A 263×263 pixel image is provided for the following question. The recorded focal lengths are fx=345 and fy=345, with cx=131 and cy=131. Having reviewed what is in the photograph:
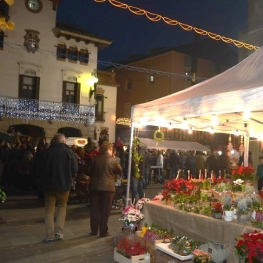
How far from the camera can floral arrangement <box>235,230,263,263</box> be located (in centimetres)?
322

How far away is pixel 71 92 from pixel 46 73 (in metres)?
2.31

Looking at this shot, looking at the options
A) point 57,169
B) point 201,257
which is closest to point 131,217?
point 57,169

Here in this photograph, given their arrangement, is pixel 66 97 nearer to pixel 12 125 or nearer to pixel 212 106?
pixel 12 125

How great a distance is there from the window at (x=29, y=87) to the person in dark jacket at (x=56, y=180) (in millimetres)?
18180

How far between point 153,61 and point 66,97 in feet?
39.7

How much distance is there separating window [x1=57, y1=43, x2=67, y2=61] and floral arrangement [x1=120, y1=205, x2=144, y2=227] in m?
20.6

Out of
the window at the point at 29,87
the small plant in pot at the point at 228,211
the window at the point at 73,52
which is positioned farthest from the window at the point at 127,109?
the small plant in pot at the point at 228,211

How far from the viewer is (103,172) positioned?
22.2ft

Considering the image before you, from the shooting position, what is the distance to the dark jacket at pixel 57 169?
6.25 m

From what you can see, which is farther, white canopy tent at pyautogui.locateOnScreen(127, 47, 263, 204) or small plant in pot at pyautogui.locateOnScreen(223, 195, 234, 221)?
white canopy tent at pyautogui.locateOnScreen(127, 47, 263, 204)

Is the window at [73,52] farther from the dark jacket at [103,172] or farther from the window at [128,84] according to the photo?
the dark jacket at [103,172]

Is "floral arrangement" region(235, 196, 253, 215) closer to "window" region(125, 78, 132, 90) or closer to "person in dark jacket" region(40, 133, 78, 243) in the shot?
"person in dark jacket" region(40, 133, 78, 243)

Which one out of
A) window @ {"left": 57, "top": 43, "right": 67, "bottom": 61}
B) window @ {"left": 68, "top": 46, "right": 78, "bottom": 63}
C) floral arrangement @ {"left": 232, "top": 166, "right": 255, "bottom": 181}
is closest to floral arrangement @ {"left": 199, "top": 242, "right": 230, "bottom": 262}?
floral arrangement @ {"left": 232, "top": 166, "right": 255, "bottom": 181}

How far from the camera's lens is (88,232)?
7.17m
